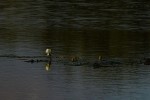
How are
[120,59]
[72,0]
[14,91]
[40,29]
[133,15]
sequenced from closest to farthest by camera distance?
[14,91] < [120,59] < [40,29] < [133,15] < [72,0]

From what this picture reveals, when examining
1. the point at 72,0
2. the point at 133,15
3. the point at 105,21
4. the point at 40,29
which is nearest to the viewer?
the point at 40,29

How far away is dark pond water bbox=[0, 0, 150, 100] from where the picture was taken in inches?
559

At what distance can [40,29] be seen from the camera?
81.6ft

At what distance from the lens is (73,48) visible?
1959 centimetres

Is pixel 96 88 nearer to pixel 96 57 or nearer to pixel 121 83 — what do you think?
pixel 121 83

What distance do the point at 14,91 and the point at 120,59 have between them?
437 cm

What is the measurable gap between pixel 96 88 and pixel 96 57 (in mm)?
3784

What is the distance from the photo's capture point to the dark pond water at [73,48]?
46.5 ft

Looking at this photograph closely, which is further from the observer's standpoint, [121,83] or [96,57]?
[96,57]

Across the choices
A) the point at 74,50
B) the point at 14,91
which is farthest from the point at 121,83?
the point at 74,50

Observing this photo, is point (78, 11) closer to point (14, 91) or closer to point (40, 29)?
point (40, 29)

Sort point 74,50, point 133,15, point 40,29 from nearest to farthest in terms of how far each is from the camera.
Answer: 1. point 74,50
2. point 40,29
3. point 133,15

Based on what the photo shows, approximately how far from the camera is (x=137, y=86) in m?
14.5

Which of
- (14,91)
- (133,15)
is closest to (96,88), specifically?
(14,91)
